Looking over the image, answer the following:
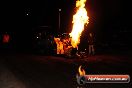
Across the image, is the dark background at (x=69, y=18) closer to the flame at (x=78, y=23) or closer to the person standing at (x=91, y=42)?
the person standing at (x=91, y=42)

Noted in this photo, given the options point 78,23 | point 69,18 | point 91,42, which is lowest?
point 91,42

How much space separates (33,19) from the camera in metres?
89.0

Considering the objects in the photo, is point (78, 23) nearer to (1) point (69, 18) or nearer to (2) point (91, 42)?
(2) point (91, 42)

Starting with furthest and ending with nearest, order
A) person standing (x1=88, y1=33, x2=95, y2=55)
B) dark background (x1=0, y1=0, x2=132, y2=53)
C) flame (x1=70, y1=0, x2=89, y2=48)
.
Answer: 1. dark background (x1=0, y1=0, x2=132, y2=53)
2. person standing (x1=88, y1=33, x2=95, y2=55)
3. flame (x1=70, y1=0, x2=89, y2=48)

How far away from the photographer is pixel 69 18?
67.2 m

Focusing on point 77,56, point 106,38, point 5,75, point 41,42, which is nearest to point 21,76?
point 5,75

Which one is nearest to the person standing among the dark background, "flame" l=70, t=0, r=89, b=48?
the dark background

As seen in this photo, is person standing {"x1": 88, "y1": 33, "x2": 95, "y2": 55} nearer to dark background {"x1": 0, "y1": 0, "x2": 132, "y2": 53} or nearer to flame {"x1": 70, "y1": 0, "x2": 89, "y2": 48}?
dark background {"x1": 0, "y1": 0, "x2": 132, "y2": 53}

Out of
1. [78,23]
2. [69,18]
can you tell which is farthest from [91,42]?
[69,18]

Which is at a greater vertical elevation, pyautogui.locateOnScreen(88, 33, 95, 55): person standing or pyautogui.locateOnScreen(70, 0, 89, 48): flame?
pyautogui.locateOnScreen(70, 0, 89, 48): flame

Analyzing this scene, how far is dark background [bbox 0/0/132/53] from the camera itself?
41.5 m

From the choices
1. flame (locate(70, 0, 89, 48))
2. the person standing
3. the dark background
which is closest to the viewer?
flame (locate(70, 0, 89, 48))

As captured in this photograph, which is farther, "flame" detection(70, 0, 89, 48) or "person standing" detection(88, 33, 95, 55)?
"person standing" detection(88, 33, 95, 55)

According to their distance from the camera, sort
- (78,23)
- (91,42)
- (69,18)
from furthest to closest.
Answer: (69,18)
(78,23)
(91,42)
